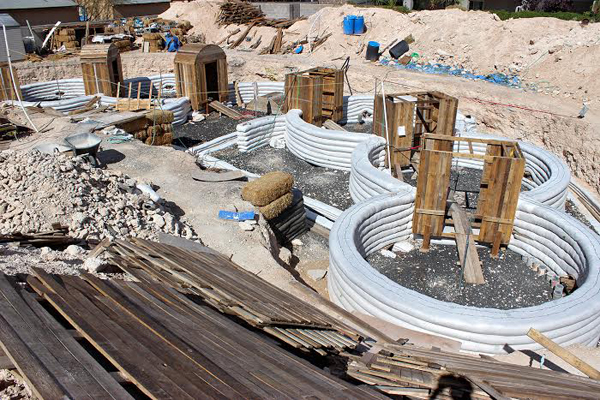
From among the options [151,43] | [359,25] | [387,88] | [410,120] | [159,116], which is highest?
[359,25]

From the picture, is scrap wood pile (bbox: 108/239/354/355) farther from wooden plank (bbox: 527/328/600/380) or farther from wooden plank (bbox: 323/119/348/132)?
wooden plank (bbox: 323/119/348/132)

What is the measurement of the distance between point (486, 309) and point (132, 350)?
4.68 m

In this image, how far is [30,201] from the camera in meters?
7.69

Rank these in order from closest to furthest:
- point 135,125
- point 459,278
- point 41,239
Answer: point 41,239, point 459,278, point 135,125

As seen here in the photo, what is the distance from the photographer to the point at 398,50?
23.6m

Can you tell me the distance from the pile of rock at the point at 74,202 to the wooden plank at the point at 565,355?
5651mm

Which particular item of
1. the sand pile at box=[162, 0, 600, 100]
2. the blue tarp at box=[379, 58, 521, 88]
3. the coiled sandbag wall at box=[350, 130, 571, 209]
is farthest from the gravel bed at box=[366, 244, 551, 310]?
the blue tarp at box=[379, 58, 521, 88]

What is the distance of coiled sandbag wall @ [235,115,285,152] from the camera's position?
47.2ft

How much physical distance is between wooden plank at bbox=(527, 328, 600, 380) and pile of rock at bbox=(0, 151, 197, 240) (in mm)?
5651

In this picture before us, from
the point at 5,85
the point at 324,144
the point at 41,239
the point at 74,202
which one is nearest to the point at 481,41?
the point at 324,144

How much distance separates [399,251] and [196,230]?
394cm

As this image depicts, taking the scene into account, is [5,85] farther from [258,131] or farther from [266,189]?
[266,189]

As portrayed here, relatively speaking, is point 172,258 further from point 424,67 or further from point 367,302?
point 424,67

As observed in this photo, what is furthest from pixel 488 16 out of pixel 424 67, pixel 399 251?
pixel 399 251
